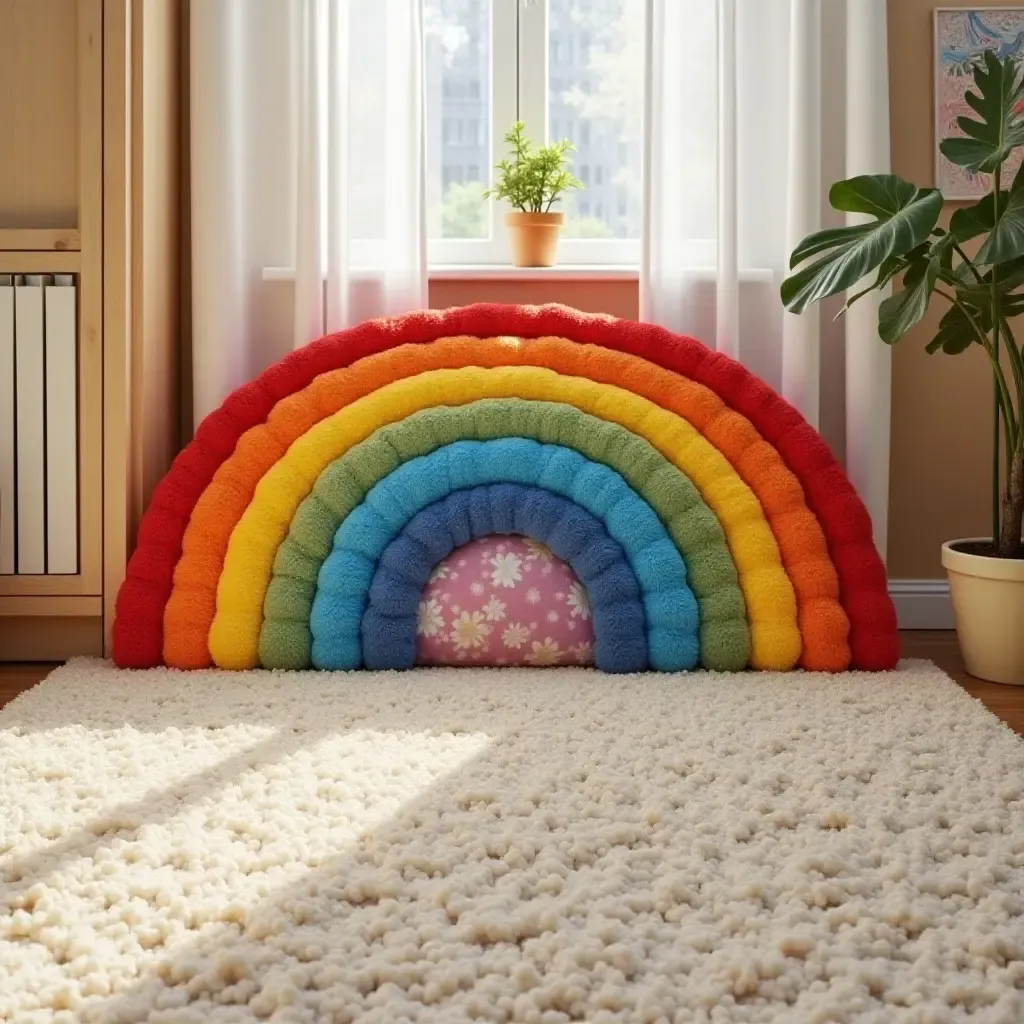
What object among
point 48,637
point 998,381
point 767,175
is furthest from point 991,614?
point 48,637

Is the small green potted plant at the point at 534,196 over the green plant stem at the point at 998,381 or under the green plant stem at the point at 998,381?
over

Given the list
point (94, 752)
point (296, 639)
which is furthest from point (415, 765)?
point (296, 639)

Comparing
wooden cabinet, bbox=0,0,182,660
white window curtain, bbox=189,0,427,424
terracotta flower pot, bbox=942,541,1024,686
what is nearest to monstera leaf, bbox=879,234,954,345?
terracotta flower pot, bbox=942,541,1024,686

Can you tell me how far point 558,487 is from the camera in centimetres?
224

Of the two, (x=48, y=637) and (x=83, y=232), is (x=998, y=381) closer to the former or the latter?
(x=83, y=232)

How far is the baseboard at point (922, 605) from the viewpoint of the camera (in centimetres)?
276

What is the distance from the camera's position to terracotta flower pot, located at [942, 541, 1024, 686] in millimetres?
2191

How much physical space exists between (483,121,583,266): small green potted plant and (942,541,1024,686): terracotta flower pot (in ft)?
3.66

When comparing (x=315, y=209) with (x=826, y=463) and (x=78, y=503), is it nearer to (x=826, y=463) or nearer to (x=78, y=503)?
(x=78, y=503)

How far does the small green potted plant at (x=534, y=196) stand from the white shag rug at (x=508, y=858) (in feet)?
3.83

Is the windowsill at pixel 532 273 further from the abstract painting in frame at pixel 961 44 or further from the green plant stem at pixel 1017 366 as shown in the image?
the green plant stem at pixel 1017 366

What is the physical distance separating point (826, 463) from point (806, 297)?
349mm

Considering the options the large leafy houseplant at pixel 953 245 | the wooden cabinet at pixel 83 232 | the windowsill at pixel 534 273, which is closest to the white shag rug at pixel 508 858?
the wooden cabinet at pixel 83 232

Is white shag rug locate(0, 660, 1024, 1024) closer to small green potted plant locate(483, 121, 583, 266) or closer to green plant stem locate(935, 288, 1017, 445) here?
green plant stem locate(935, 288, 1017, 445)
